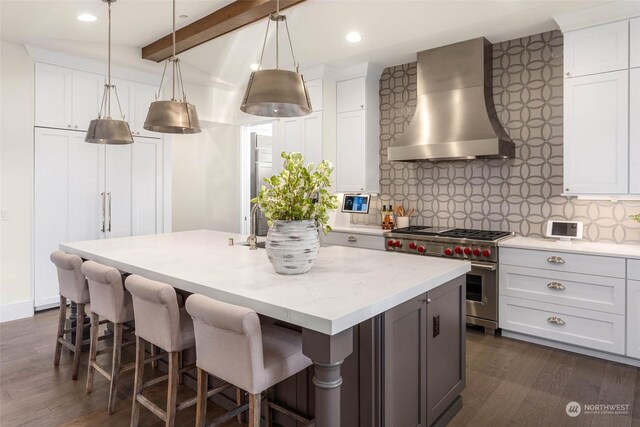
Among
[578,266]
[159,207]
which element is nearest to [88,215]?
[159,207]

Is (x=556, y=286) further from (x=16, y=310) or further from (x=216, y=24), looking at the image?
(x=16, y=310)

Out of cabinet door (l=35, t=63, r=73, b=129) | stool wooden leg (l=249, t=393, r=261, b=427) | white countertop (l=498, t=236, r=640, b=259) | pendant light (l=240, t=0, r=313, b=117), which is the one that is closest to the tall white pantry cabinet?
cabinet door (l=35, t=63, r=73, b=129)

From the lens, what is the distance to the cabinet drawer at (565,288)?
10.1 feet

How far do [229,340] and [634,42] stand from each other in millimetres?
3707

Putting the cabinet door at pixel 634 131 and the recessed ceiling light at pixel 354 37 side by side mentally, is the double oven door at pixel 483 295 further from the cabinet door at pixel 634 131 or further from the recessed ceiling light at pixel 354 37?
the recessed ceiling light at pixel 354 37

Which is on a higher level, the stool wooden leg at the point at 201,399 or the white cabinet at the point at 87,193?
the white cabinet at the point at 87,193

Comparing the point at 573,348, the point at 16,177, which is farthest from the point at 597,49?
the point at 16,177

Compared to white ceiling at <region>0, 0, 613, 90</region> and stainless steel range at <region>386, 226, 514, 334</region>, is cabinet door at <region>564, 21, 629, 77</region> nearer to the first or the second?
white ceiling at <region>0, 0, 613, 90</region>

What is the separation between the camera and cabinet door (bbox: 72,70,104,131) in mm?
4590

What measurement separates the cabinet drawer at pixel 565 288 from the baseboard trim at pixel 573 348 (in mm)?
360

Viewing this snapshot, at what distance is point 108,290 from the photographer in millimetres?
2441

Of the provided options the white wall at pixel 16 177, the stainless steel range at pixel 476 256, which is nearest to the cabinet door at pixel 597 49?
the stainless steel range at pixel 476 256

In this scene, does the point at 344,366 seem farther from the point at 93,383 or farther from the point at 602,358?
the point at 602,358

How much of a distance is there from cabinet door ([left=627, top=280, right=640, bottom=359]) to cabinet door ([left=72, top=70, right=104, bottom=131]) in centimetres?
551
